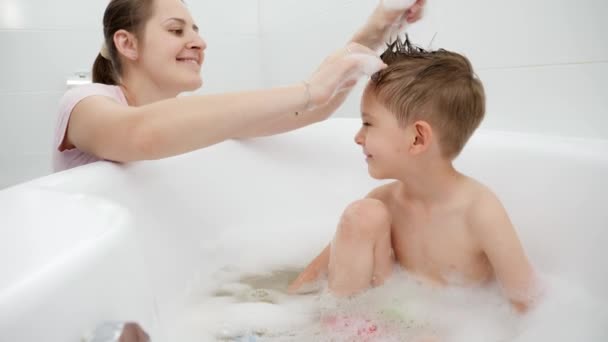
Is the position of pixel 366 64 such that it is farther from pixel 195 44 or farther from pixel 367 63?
pixel 195 44

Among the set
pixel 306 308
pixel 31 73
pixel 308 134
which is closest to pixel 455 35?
pixel 308 134

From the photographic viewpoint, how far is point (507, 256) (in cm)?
85

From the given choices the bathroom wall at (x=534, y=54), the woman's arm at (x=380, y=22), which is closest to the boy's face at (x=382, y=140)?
the woman's arm at (x=380, y=22)

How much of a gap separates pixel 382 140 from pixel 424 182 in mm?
115

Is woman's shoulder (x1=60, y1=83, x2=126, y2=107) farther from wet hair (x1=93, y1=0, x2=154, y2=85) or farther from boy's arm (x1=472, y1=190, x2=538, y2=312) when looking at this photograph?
boy's arm (x1=472, y1=190, x2=538, y2=312)

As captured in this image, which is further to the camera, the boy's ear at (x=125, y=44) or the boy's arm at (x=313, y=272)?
the boy's ear at (x=125, y=44)

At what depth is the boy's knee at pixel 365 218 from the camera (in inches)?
36.6

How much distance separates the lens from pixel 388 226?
97 centimetres

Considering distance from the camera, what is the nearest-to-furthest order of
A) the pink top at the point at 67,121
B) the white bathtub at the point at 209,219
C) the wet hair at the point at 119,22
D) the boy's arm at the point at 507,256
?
the white bathtub at the point at 209,219, the boy's arm at the point at 507,256, the pink top at the point at 67,121, the wet hair at the point at 119,22

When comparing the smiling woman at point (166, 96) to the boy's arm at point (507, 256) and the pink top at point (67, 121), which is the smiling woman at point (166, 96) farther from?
the boy's arm at point (507, 256)

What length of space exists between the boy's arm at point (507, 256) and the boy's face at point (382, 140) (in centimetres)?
17

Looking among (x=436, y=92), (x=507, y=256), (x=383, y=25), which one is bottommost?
(x=507, y=256)

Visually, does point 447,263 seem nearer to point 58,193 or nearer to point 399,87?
point 399,87

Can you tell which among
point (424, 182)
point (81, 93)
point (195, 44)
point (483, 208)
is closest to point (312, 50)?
point (195, 44)
